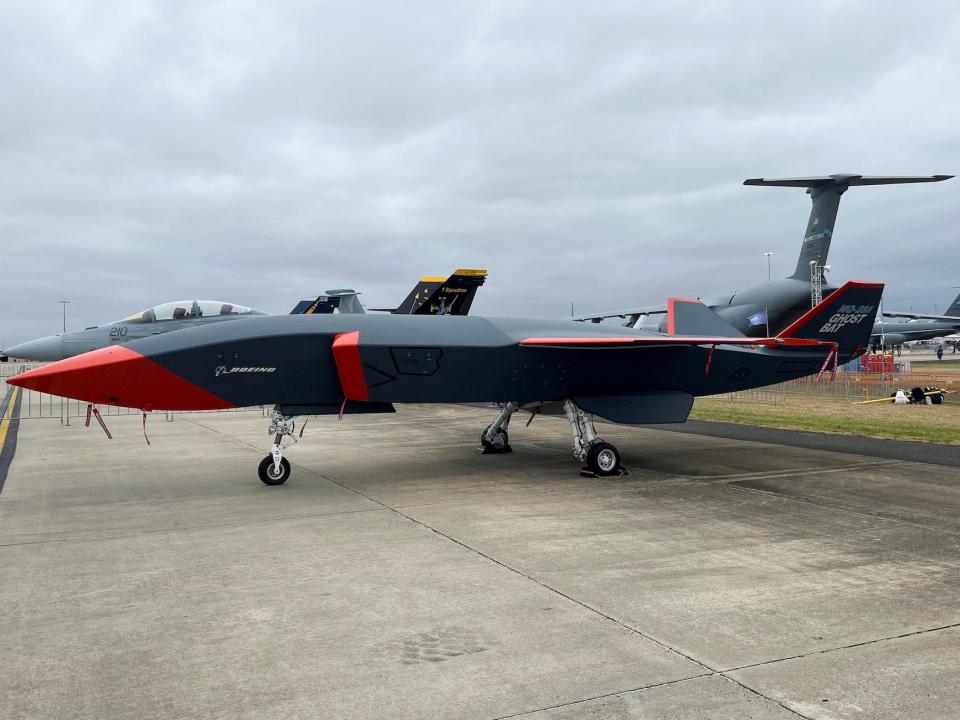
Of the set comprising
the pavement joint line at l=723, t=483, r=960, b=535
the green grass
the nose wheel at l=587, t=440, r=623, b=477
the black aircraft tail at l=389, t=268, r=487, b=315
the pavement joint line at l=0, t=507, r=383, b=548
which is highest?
the black aircraft tail at l=389, t=268, r=487, b=315

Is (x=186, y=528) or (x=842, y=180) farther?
(x=842, y=180)

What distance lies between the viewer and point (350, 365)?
31.0ft

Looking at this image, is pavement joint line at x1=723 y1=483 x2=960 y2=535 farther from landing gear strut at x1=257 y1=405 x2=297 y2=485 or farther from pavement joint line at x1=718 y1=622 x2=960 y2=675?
landing gear strut at x1=257 y1=405 x2=297 y2=485

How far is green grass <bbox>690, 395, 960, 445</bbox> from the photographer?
14.9m

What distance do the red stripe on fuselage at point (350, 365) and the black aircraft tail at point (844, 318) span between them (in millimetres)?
6837

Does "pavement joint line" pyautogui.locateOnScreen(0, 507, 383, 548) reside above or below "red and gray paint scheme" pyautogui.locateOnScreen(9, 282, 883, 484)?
below

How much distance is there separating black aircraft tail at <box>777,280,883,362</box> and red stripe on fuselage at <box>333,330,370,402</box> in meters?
6.84

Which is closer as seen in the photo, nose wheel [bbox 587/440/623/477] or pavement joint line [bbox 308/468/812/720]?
pavement joint line [bbox 308/468/812/720]

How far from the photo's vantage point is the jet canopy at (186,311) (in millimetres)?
15492

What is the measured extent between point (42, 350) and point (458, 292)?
14.7 m

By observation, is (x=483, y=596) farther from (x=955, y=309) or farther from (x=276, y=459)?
(x=955, y=309)

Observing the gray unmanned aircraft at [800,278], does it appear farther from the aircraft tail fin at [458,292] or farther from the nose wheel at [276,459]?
the nose wheel at [276,459]

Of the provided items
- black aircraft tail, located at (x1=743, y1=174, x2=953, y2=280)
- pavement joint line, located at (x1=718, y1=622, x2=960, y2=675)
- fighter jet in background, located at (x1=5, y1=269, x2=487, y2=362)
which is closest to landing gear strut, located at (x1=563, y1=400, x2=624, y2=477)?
pavement joint line, located at (x1=718, y1=622, x2=960, y2=675)

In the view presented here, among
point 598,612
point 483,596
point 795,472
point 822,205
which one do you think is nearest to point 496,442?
point 795,472
